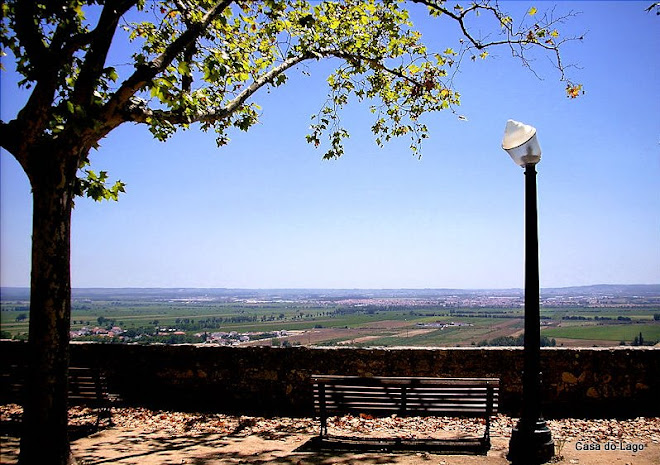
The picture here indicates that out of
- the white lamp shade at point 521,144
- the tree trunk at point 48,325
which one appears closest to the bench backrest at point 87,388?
the tree trunk at point 48,325

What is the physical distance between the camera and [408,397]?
615 centimetres

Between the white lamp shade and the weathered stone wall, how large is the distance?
138 inches

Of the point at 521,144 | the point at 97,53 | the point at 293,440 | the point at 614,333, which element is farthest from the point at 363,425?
the point at 614,333

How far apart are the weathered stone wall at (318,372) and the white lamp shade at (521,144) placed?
3.51m

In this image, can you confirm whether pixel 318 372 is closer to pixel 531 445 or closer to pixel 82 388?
pixel 82 388

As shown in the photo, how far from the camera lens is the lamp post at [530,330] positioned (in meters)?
5.24

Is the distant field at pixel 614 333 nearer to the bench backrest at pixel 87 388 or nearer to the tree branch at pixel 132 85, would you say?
the bench backrest at pixel 87 388

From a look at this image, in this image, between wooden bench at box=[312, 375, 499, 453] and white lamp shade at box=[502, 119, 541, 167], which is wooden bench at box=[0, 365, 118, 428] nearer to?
wooden bench at box=[312, 375, 499, 453]

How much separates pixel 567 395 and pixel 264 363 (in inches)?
188

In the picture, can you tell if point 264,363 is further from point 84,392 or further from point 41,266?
point 41,266

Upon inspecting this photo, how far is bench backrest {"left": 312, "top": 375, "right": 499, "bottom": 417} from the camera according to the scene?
5945mm

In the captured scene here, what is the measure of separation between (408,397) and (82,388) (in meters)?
4.67

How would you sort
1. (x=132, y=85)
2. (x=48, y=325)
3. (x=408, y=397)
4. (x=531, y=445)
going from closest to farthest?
(x=48, y=325), (x=132, y=85), (x=531, y=445), (x=408, y=397)

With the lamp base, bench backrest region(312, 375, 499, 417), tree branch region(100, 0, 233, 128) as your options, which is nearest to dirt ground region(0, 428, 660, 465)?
the lamp base
